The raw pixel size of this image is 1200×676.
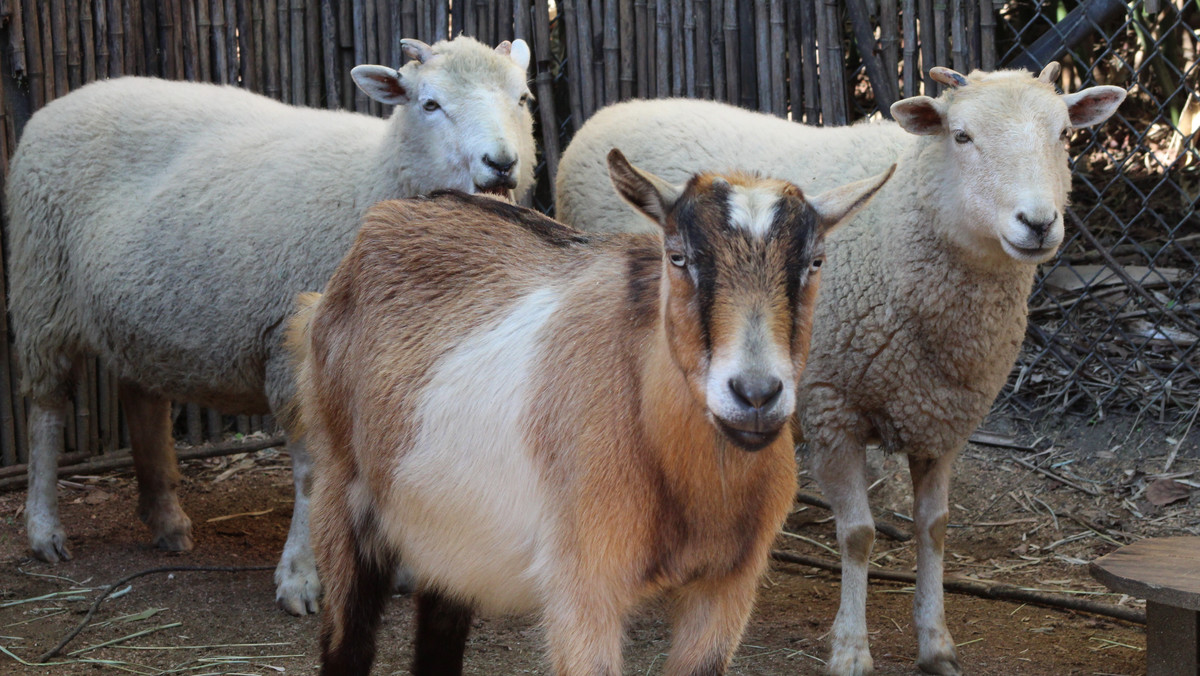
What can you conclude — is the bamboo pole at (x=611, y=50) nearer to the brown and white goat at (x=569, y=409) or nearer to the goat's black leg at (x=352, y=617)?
the brown and white goat at (x=569, y=409)

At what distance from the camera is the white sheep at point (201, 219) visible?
5316 millimetres

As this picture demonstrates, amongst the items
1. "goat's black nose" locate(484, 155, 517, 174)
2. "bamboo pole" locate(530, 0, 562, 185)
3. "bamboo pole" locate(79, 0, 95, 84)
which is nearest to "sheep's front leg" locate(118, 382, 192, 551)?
"bamboo pole" locate(79, 0, 95, 84)

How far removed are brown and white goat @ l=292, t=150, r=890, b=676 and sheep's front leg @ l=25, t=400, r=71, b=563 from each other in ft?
8.83

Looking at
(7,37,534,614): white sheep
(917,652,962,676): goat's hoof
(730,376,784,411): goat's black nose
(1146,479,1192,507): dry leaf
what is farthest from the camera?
(1146,479,1192,507): dry leaf

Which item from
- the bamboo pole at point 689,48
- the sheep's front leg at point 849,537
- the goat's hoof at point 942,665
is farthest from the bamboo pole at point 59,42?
the goat's hoof at point 942,665

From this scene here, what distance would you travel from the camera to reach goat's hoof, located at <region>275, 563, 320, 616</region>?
16.9 feet

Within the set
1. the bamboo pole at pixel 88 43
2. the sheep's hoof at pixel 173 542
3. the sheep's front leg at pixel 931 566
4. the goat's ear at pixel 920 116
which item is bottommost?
the sheep's hoof at pixel 173 542

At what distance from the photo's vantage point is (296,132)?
19.1 ft

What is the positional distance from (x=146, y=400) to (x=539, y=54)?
120 inches

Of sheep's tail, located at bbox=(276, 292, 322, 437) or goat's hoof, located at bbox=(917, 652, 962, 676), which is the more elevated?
sheep's tail, located at bbox=(276, 292, 322, 437)

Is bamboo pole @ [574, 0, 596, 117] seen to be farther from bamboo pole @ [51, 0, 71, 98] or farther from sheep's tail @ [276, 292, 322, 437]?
sheep's tail @ [276, 292, 322, 437]

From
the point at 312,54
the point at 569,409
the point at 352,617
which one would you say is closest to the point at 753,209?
the point at 569,409

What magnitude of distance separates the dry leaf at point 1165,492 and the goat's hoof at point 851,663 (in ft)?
7.96

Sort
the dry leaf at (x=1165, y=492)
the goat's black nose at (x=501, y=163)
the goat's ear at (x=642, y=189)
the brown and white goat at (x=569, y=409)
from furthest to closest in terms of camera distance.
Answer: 1. the dry leaf at (x=1165, y=492)
2. the goat's black nose at (x=501, y=163)
3. the goat's ear at (x=642, y=189)
4. the brown and white goat at (x=569, y=409)
